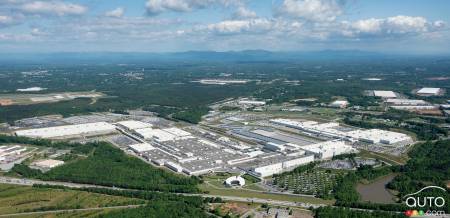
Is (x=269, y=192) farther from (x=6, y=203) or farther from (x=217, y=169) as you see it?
(x=6, y=203)

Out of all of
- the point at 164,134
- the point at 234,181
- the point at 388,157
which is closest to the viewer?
the point at 234,181

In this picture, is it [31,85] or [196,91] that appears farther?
[31,85]

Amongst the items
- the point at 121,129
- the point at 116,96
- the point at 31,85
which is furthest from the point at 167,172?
the point at 31,85

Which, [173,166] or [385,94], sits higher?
[385,94]

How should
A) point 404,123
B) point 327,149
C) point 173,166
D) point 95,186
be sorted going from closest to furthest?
1. point 95,186
2. point 173,166
3. point 327,149
4. point 404,123

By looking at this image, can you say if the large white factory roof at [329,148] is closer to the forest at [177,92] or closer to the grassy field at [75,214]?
the grassy field at [75,214]

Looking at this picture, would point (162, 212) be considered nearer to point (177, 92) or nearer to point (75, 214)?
point (75, 214)

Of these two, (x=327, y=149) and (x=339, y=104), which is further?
(x=339, y=104)

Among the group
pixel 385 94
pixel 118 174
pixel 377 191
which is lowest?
pixel 377 191

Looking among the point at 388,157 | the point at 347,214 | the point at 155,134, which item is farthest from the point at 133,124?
the point at 347,214
